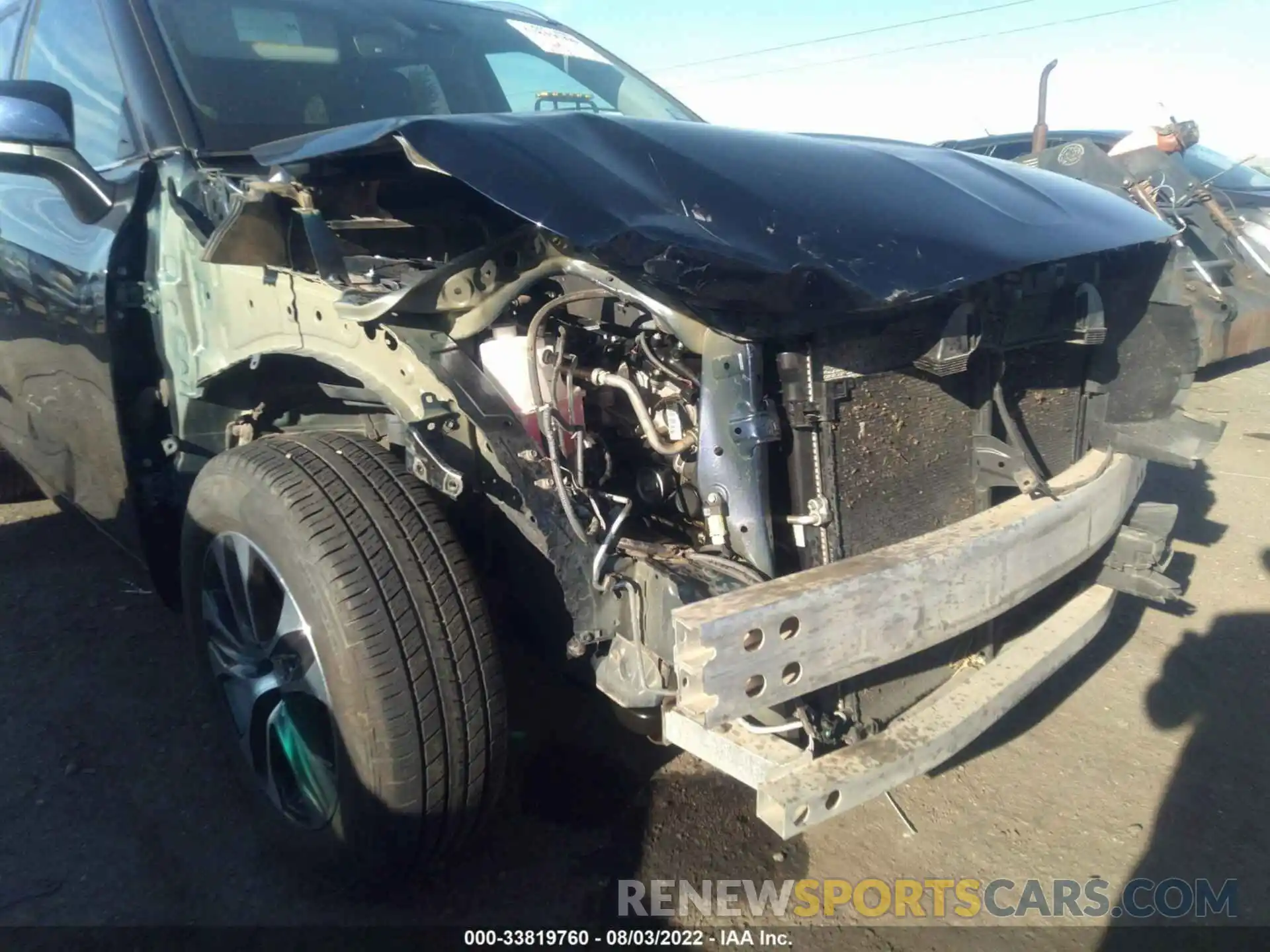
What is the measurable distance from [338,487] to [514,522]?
Result: 408 millimetres

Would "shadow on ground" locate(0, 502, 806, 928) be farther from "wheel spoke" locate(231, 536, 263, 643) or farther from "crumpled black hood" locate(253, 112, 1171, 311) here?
"crumpled black hood" locate(253, 112, 1171, 311)

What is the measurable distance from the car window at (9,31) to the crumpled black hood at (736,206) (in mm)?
2127

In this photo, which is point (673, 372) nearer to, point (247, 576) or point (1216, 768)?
point (247, 576)

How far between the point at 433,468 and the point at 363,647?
37cm

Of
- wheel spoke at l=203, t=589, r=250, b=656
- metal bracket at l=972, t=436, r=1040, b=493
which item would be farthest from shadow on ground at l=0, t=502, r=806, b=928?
metal bracket at l=972, t=436, r=1040, b=493

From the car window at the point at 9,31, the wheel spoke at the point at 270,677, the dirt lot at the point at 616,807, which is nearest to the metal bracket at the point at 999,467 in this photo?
the dirt lot at the point at 616,807

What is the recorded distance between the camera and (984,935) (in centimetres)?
203

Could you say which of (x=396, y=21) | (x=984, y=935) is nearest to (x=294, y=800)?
(x=984, y=935)

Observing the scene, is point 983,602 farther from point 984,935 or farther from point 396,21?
point 396,21

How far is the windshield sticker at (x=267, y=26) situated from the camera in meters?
2.76

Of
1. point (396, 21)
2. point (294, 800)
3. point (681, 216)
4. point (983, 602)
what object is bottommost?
point (294, 800)

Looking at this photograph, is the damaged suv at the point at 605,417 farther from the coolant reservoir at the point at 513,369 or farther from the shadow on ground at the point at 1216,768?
the shadow on ground at the point at 1216,768

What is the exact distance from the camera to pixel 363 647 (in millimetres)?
1777

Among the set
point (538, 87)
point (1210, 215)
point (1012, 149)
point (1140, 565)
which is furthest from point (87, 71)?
point (1012, 149)
